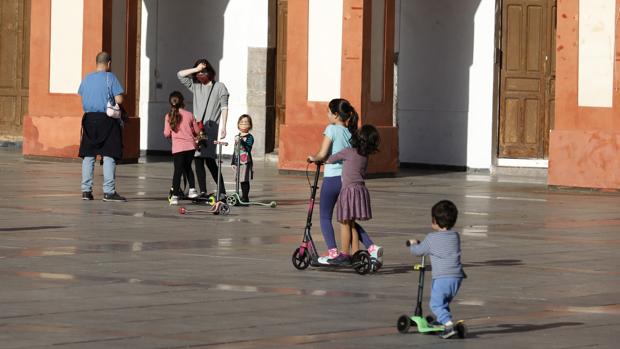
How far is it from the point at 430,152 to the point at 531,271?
1554cm

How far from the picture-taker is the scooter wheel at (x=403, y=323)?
959cm

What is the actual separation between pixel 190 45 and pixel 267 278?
18.8 metres

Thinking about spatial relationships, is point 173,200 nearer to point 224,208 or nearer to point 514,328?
point 224,208

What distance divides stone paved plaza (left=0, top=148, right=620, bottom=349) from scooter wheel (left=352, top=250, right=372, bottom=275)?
0.07m

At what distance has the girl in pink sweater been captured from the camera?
19.0 metres

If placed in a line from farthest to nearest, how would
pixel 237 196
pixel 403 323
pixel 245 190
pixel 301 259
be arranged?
pixel 245 190 → pixel 237 196 → pixel 301 259 → pixel 403 323

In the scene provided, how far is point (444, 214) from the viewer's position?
996 cm

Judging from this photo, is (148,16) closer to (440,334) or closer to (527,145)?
(527,145)

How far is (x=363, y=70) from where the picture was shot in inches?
998

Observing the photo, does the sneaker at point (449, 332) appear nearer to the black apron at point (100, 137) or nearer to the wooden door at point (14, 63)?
the black apron at point (100, 137)

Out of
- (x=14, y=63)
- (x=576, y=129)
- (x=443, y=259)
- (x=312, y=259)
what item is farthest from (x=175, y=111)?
(x=14, y=63)

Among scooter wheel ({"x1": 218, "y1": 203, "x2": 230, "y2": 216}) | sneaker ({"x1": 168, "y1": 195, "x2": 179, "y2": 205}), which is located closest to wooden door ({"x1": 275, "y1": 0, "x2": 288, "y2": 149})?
sneaker ({"x1": 168, "y1": 195, "x2": 179, "y2": 205})

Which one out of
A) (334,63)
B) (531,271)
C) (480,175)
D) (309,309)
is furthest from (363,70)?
(309,309)

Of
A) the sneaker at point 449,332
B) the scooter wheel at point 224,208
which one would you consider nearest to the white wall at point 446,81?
the scooter wheel at point 224,208
